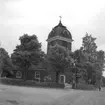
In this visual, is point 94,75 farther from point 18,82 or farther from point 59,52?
point 18,82

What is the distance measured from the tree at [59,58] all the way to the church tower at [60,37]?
10.3 meters

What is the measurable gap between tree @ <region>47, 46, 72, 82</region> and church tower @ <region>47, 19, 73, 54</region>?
10.3 metres

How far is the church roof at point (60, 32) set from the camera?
45.8m

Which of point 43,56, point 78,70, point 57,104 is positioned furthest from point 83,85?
point 57,104

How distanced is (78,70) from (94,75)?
4.73m

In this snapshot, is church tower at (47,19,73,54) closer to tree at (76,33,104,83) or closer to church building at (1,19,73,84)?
church building at (1,19,73,84)

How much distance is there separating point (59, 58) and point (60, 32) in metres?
13.3

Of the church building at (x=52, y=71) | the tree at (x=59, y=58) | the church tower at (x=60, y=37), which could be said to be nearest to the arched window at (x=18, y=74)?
the church building at (x=52, y=71)

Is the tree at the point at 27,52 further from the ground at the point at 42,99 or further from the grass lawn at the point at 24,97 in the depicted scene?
the ground at the point at 42,99

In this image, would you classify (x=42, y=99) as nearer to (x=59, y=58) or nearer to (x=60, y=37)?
(x=59, y=58)

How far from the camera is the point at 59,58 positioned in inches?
1321

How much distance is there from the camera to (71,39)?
152 ft

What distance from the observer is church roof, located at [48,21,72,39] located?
4575 centimetres

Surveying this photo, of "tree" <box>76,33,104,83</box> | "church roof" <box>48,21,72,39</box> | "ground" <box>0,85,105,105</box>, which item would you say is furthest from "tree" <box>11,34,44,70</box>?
"ground" <box>0,85,105,105</box>
